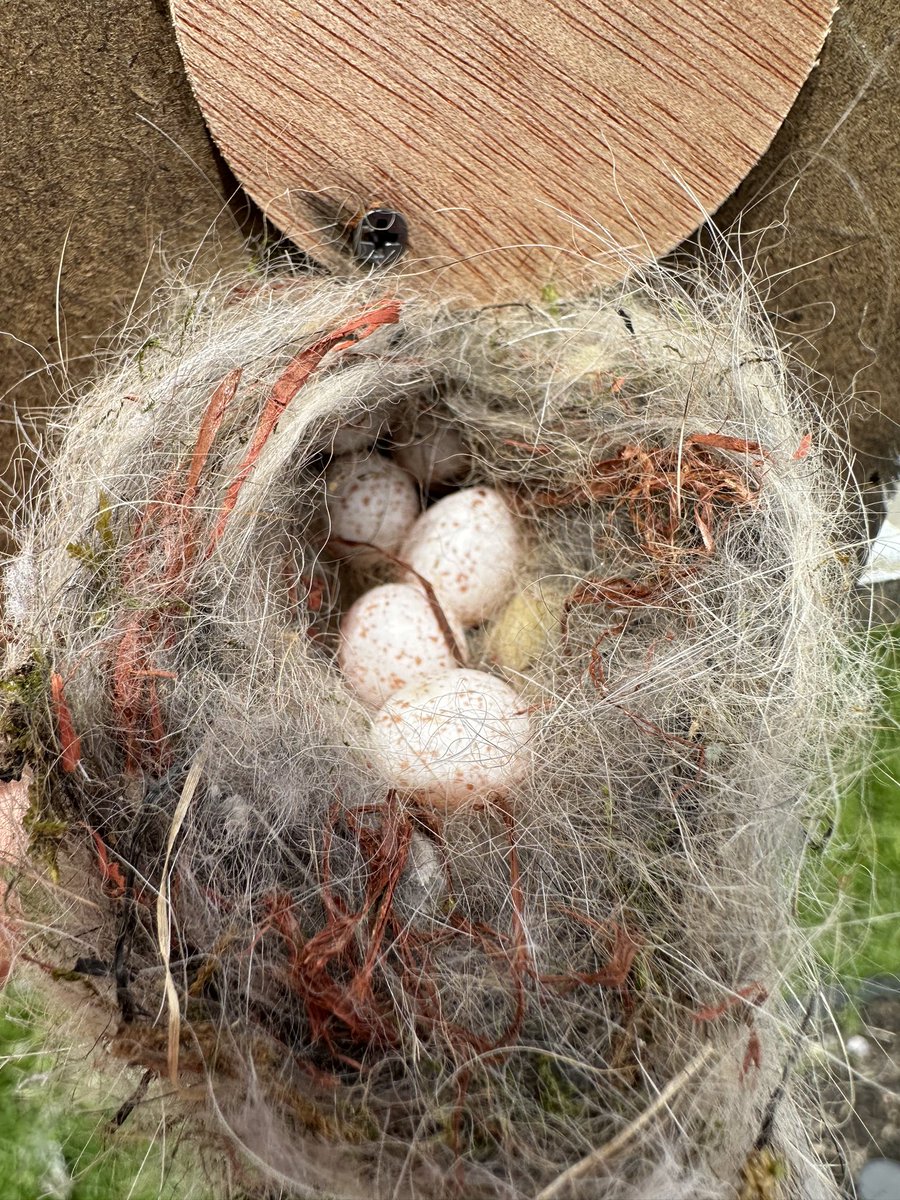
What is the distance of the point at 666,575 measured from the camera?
102 cm

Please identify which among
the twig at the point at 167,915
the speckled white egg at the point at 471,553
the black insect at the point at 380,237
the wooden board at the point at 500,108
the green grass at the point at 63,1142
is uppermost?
the wooden board at the point at 500,108

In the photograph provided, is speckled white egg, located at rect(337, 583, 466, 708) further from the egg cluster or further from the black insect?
the black insect

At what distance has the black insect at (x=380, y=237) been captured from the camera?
3.50 feet

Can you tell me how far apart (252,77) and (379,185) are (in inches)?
6.2

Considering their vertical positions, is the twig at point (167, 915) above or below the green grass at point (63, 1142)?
above

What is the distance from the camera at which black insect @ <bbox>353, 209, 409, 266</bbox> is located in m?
1.07

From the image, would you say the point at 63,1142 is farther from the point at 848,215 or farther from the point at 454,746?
the point at 848,215

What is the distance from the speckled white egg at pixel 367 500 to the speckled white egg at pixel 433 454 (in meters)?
0.02

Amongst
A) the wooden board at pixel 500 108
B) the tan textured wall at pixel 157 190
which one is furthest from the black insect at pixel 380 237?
the tan textured wall at pixel 157 190

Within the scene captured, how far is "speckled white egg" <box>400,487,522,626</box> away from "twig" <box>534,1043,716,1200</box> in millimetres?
535

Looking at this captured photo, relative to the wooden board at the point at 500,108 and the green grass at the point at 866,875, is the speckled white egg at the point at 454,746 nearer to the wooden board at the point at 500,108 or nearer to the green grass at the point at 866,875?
the green grass at the point at 866,875

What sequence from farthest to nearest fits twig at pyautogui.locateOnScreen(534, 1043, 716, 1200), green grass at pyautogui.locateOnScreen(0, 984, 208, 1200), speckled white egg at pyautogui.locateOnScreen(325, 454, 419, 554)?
speckled white egg at pyautogui.locateOnScreen(325, 454, 419, 554), green grass at pyautogui.locateOnScreen(0, 984, 208, 1200), twig at pyautogui.locateOnScreen(534, 1043, 716, 1200)

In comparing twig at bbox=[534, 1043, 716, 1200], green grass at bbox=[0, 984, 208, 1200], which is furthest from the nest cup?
green grass at bbox=[0, 984, 208, 1200]

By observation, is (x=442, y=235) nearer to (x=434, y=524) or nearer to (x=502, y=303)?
(x=502, y=303)
